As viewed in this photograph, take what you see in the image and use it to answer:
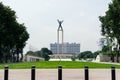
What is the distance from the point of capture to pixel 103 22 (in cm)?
7825

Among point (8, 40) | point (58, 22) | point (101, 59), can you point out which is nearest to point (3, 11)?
point (8, 40)

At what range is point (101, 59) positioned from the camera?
359 feet

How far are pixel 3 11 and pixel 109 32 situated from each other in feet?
84.1

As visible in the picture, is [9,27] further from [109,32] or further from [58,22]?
[109,32]

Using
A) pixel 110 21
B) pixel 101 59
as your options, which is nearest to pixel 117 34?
pixel 110 21

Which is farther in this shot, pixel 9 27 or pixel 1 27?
pixel 9 27

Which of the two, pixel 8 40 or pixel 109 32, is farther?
pixel 109 32

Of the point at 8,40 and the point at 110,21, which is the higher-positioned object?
the point at 110,21

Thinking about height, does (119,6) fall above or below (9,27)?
above

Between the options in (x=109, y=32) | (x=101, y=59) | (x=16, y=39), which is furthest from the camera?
(x=101, y=59)

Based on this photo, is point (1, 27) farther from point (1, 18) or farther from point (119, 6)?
point (119, 6)

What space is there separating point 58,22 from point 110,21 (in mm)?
13626

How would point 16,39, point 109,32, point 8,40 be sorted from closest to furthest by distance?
point 8,40 < point 16,39 < point 109,32

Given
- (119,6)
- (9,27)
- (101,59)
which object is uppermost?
(119,6)
